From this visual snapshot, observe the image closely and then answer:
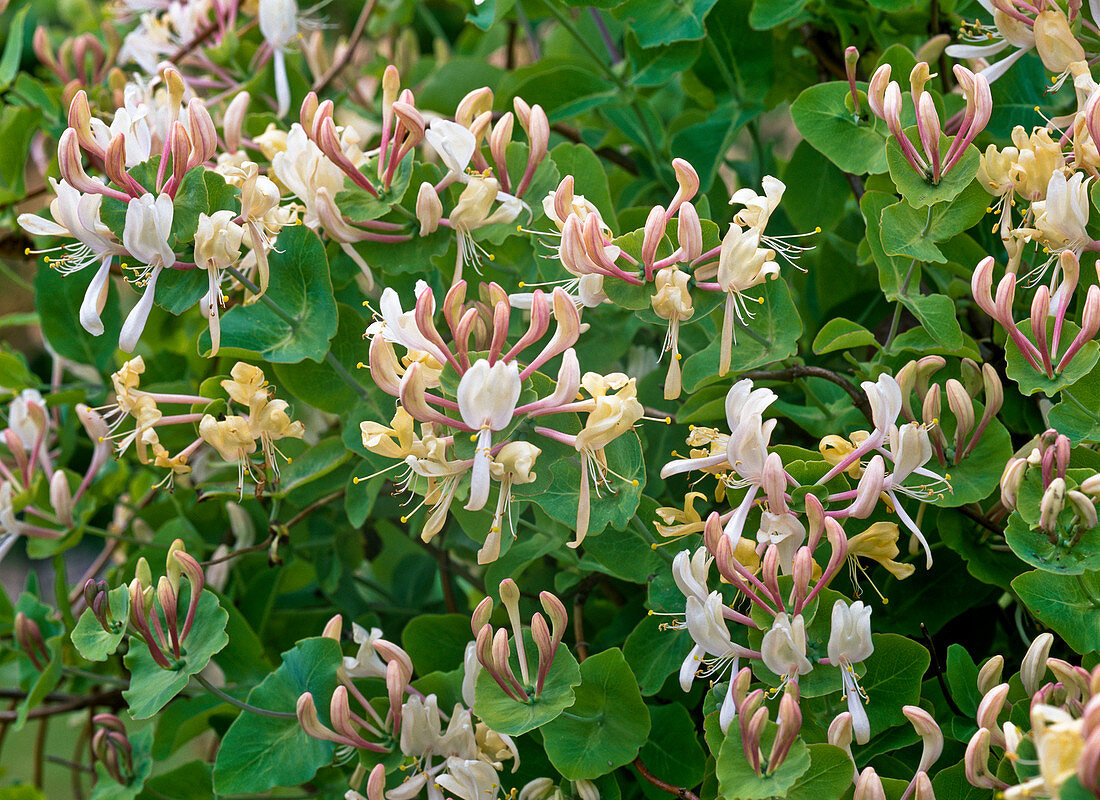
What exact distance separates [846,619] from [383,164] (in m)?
0.40

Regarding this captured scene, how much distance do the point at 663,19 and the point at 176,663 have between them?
0.60 meters

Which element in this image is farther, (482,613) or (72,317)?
(72,317)

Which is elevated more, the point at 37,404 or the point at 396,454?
the point at 396,454

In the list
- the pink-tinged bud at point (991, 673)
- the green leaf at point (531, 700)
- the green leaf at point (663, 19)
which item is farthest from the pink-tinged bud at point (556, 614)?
the green leaf at point (663, 19)

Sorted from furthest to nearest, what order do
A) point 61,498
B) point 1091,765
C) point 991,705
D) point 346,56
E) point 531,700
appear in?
point 346,56 < point 61,498 < point 531,700 < point 991,705 < point 1091,765

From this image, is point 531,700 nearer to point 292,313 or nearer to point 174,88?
point 292,313

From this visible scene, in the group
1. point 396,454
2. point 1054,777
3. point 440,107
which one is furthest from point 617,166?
point 1054,777

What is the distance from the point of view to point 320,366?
717 millimetres

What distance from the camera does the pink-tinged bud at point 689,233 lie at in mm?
566

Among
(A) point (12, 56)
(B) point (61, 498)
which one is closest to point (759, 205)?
(B) point (61, 498)

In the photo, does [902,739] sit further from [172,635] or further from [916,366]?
[172,635]

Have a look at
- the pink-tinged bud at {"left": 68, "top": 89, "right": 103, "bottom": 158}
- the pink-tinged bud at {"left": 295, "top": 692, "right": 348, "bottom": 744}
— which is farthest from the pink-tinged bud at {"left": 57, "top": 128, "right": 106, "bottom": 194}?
the pink-tinged bud at {"left": 295, "top": 692, "right": 348, "bottom": 744}

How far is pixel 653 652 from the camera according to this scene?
683 mm

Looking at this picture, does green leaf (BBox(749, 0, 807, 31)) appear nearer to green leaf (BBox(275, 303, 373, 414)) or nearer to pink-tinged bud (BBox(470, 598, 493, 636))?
green leaf (BBox(275, 303, 373, 414))
